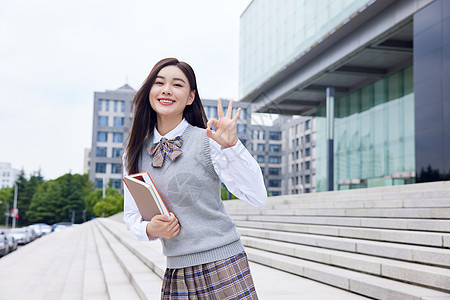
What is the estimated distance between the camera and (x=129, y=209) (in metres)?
1.87

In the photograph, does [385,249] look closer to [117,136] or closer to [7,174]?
[117,136]

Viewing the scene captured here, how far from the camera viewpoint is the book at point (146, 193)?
1541 mm

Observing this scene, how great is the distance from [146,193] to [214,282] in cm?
42

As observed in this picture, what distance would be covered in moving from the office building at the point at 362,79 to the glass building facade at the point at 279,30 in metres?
0.05

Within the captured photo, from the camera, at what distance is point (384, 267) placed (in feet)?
13.8

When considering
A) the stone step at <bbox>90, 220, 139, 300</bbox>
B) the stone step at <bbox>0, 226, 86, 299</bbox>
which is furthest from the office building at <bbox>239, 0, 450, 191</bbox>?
the stone step at <bbox>0, 226, 86, 299</bbox>

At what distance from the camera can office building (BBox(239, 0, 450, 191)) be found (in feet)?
41.5

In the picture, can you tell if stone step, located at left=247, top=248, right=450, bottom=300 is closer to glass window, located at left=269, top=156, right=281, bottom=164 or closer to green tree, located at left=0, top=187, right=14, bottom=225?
glass window, located at left=269, top=156, right=281, bottom=164

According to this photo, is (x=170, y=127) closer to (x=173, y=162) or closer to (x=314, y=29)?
(x=173, y=162)

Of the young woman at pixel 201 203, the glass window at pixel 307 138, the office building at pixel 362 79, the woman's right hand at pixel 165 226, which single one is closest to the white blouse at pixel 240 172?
the young woman at pixel 201 203

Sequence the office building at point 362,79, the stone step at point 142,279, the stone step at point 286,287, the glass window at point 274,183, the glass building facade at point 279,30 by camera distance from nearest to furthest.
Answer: the stone step at point 286,287
the stone step at point 142,279
the office building at point 362,79
the glass building facade at point 279,30
the glass window at point 274,183

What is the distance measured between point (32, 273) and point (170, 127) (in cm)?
927

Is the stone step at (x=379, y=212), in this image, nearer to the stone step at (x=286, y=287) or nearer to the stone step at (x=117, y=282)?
the stone step at (x=286, y=287)

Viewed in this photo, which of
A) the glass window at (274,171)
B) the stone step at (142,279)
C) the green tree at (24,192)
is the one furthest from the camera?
Result: the green tree at (24,192)
